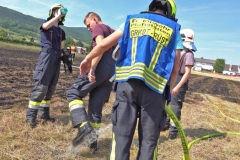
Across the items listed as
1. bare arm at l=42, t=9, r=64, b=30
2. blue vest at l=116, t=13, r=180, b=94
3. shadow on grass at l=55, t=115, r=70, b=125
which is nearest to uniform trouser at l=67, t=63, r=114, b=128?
blue vest at l=116, t=13, r=180, b=94

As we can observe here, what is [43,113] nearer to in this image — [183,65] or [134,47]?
[183,65]

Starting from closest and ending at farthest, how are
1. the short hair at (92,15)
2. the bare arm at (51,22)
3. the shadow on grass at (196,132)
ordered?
the short hair at (92,15) < the bare arm at (51,22) < the shadow on grass at (196,132)

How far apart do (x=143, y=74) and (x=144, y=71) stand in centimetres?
3

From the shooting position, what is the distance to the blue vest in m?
2.19

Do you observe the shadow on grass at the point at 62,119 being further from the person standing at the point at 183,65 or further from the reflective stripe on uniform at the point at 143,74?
the reflective stripe on uniform at the point at 143,74

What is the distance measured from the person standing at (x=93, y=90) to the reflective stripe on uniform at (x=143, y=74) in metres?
0.92

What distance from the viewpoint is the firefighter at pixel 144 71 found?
2.20 metres

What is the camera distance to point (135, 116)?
89.4 inches

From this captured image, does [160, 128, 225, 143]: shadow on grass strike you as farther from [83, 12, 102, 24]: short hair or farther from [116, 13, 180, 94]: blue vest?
[116, 13, 180, 94]: blue vest

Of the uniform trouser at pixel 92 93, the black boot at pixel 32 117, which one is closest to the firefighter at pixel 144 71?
the uniform trouser at pixel 92 93

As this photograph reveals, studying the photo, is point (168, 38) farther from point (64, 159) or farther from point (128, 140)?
point (64, 159)

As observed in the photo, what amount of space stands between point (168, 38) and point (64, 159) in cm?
208

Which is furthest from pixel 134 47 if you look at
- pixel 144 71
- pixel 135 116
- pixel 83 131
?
pixel 83 131

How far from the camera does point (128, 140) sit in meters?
2.28
